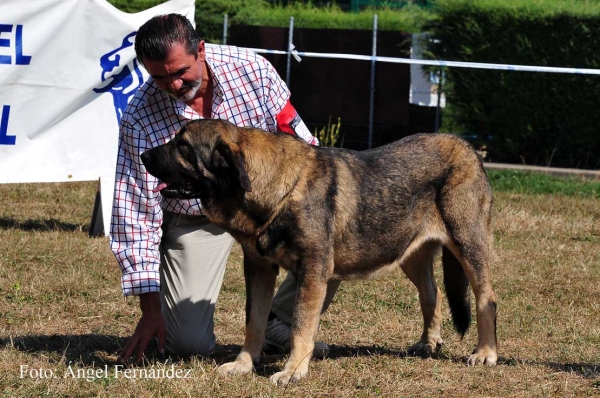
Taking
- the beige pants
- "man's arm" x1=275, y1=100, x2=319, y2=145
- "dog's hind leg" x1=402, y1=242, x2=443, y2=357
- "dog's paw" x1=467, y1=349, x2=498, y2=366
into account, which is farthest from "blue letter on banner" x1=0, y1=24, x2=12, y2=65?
"dog's paw" x1=467, y1=349, x2=498, y2=366

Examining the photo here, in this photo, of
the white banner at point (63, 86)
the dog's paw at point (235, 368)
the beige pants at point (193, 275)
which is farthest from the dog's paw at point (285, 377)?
the white banner at point (63, 86)

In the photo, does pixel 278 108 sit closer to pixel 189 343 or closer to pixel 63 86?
pixel 189 343

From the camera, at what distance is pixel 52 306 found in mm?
6285

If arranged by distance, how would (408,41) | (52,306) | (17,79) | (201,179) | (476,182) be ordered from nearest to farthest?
(201,179)
(476,182)
(52,306)
(17,79)
(408,41)

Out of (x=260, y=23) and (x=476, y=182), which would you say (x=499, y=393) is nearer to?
(x=476, y=182)

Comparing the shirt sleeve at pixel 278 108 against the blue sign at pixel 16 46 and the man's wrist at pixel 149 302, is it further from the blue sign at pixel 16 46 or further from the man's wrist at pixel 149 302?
the blue sign at pixel 16 46

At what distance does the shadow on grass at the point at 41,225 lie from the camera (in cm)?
870

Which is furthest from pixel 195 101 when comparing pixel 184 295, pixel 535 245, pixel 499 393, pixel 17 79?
pixel 535 245

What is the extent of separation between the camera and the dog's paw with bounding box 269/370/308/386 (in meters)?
4.70

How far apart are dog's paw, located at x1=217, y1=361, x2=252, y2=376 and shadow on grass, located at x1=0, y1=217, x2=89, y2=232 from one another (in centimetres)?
420

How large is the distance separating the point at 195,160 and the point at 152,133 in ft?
2.28

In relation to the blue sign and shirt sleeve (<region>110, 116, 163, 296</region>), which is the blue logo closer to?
the blue sign

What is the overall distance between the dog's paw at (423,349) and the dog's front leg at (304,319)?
99cm

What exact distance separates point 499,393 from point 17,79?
18.4ft
